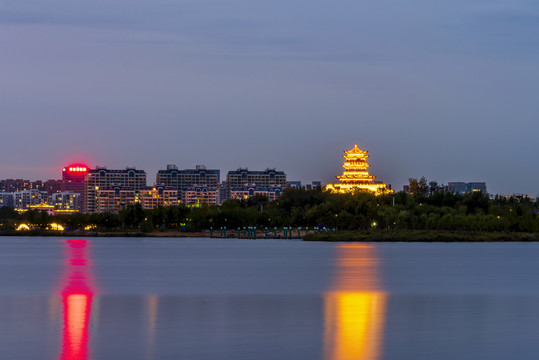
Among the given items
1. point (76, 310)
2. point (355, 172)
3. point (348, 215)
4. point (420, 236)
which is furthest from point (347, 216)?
point (76, 310)

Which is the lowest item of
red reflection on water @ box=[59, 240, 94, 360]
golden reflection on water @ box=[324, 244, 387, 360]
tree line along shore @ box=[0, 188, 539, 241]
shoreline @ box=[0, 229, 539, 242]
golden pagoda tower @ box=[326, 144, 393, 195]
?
red reflection on water @ box=[59, 240, 94, 360]

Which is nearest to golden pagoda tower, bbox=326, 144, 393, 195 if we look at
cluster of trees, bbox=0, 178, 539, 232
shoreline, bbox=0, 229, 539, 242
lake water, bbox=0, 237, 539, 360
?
cluster of trees, bbox=0, 178, 539, 232

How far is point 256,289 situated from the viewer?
34625 millimetres

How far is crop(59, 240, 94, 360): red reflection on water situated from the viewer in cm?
1878

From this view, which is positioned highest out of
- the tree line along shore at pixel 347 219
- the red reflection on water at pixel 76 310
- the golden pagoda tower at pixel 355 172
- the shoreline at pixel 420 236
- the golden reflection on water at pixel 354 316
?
the golden pagoda tower at pixel 355 172

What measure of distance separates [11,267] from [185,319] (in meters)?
27.8

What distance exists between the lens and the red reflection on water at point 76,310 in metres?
18.8

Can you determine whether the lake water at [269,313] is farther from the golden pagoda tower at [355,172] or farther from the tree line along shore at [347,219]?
the golden pagoda tower at [355,172]

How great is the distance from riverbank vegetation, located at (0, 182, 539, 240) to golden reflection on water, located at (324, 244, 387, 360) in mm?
49066

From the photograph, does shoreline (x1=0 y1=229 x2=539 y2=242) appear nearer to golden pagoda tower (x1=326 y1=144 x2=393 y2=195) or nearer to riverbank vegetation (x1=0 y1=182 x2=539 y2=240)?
riverbank vegetation (x1=0 y1=182 x2=539 y2=240)

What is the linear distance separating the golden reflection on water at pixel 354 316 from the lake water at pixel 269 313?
0.14 feet

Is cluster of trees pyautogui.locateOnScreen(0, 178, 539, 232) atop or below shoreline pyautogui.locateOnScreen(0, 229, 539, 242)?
atop

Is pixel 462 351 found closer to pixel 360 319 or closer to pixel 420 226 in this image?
pixel 360 319

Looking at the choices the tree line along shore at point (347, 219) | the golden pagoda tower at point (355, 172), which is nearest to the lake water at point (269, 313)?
the tree line along shore at point (347, 219)
